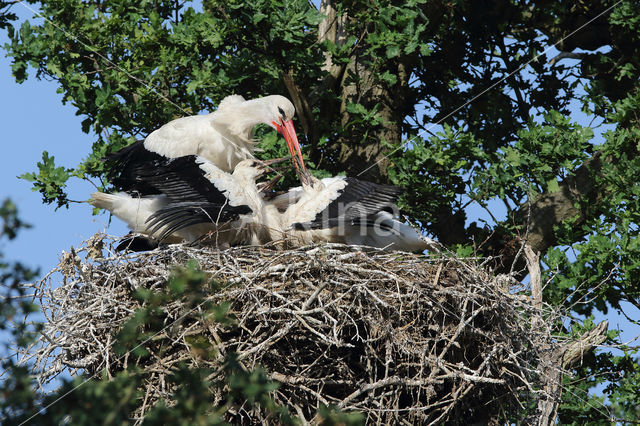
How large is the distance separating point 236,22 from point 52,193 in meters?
2.12

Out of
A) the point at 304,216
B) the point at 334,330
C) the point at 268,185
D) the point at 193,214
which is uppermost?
the point at 268,185

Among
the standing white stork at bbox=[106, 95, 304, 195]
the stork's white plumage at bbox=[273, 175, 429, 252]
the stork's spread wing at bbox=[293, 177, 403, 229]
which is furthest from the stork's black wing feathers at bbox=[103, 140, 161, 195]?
the stork's spread wing at bbox=[293, 177, 403, 229]

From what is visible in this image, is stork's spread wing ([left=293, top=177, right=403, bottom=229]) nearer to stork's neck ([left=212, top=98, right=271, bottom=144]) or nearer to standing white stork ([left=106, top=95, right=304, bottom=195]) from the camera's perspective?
standing white stork ([left=106, top=95, right=304, bottom=195])

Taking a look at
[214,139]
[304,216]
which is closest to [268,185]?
[304,216]

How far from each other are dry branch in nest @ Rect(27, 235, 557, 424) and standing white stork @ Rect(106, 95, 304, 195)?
4.26 ft

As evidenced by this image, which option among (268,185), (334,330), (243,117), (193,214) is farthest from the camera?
(243,117)

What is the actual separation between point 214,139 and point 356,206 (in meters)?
1.49

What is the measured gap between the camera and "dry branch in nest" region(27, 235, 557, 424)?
5.27 m

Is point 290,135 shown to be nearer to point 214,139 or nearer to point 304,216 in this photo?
point 214,139

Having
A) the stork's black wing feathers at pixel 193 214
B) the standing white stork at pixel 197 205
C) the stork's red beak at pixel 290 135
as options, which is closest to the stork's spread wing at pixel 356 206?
the standing white stork at pixel 197 205

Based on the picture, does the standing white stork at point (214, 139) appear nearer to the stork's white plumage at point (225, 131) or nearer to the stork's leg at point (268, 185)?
the stork's white plumage at point (225, 131)

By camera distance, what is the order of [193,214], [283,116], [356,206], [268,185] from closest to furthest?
[193,214] < [356,206] < [268,185] < [283,116]

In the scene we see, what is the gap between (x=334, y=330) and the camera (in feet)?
16.6

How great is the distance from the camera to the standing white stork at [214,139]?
710cm
